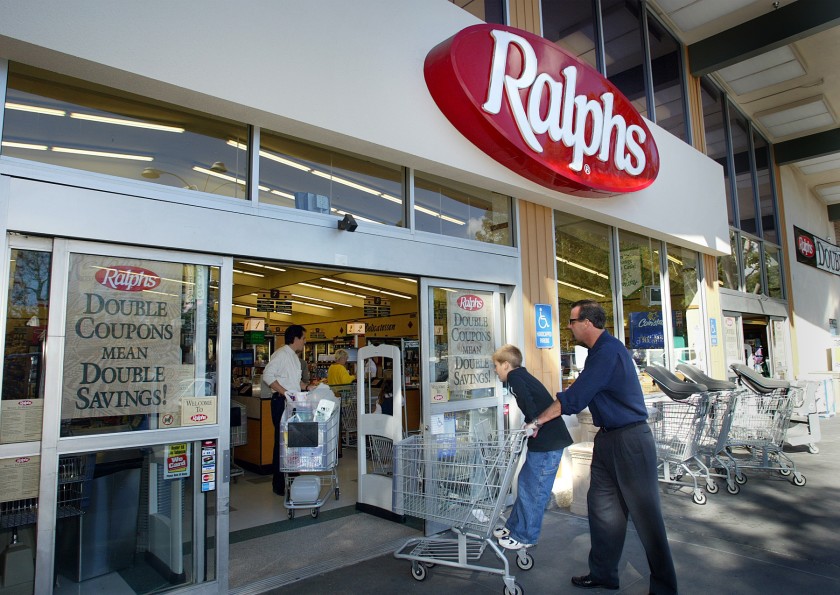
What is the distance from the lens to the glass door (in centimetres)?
494

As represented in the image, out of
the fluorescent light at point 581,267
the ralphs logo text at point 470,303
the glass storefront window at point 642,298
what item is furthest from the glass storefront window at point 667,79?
the ralphs logo text at point 470,303

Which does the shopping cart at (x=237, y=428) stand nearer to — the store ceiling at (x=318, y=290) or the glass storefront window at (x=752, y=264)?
the store ceiling at (x=318, y=290)

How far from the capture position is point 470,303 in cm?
544

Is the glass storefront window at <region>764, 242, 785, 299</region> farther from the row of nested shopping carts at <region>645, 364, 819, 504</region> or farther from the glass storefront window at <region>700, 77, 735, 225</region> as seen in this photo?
the row of nested shopping carts at <region>645, 364, 819, 504</region>

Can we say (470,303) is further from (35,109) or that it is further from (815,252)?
(815,252)

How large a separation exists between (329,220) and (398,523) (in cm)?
277

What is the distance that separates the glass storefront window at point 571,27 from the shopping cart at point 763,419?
4.56 metres

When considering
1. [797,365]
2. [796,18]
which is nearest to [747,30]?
[796,18]

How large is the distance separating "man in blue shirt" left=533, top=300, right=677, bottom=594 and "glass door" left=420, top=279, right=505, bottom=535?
1361mm

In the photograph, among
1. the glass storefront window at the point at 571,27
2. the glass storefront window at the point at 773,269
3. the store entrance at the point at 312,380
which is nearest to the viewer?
the store entrance at the point at 312,380

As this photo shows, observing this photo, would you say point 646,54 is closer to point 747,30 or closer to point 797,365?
point 747,30

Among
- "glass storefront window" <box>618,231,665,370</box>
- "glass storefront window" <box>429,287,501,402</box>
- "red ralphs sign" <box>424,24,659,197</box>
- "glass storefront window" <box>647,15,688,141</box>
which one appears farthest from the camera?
"glass storefront window" <box>647,15,688,141</box>

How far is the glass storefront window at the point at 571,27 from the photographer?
6.89m

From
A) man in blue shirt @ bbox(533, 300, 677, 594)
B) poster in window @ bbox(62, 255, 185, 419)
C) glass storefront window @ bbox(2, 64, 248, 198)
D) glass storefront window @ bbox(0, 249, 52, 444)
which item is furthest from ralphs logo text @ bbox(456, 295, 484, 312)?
glass storefront window @ bbox(0, 249, 52, 444)
